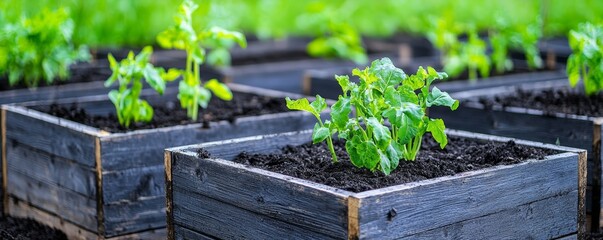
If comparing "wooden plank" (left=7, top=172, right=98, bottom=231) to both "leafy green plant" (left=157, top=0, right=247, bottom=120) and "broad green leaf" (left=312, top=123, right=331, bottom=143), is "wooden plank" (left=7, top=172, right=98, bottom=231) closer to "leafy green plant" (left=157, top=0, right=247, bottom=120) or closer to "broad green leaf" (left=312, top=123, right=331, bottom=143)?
"leafy green plant" (left=157, top=0, right=247, bottom=120)

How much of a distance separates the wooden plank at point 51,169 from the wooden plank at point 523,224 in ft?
5.00

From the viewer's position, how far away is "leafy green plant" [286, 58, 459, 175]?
8.51 ft

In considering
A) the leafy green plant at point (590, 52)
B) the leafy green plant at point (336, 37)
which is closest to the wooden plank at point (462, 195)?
the leafy green plant at point (590, 52)

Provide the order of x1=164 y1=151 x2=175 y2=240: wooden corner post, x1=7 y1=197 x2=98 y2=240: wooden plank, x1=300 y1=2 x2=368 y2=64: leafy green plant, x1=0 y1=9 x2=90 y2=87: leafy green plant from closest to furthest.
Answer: x1=164 y1=151 x2=175 y2=240: wooden corner post, x1=7 y1=197 x2=98 y2=240: wooden plank, x1=0 y1=9 x2=90 y2=87: leafy green plant, x1=300 y1=2 x2=368 y2=64: leafy green plant

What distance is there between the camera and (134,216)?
11.2 ft

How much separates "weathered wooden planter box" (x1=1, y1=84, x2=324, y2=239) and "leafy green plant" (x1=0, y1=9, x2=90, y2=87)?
0.59m

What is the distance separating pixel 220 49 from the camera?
5.61m

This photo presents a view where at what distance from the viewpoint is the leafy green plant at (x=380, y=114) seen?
259 centimetres

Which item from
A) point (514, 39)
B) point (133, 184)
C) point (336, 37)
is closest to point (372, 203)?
point (133, 184)

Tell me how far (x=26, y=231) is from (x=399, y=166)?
69.0 inches

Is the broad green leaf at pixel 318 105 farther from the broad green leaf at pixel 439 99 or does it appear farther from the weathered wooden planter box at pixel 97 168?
the weathered wooden planter box at pixel 97 168

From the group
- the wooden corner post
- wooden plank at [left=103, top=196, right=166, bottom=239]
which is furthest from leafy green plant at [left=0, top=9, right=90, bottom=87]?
the wooden corner post

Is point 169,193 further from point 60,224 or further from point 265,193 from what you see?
point 60,224

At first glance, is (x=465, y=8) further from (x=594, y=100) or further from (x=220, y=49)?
(x=594, y=100)
